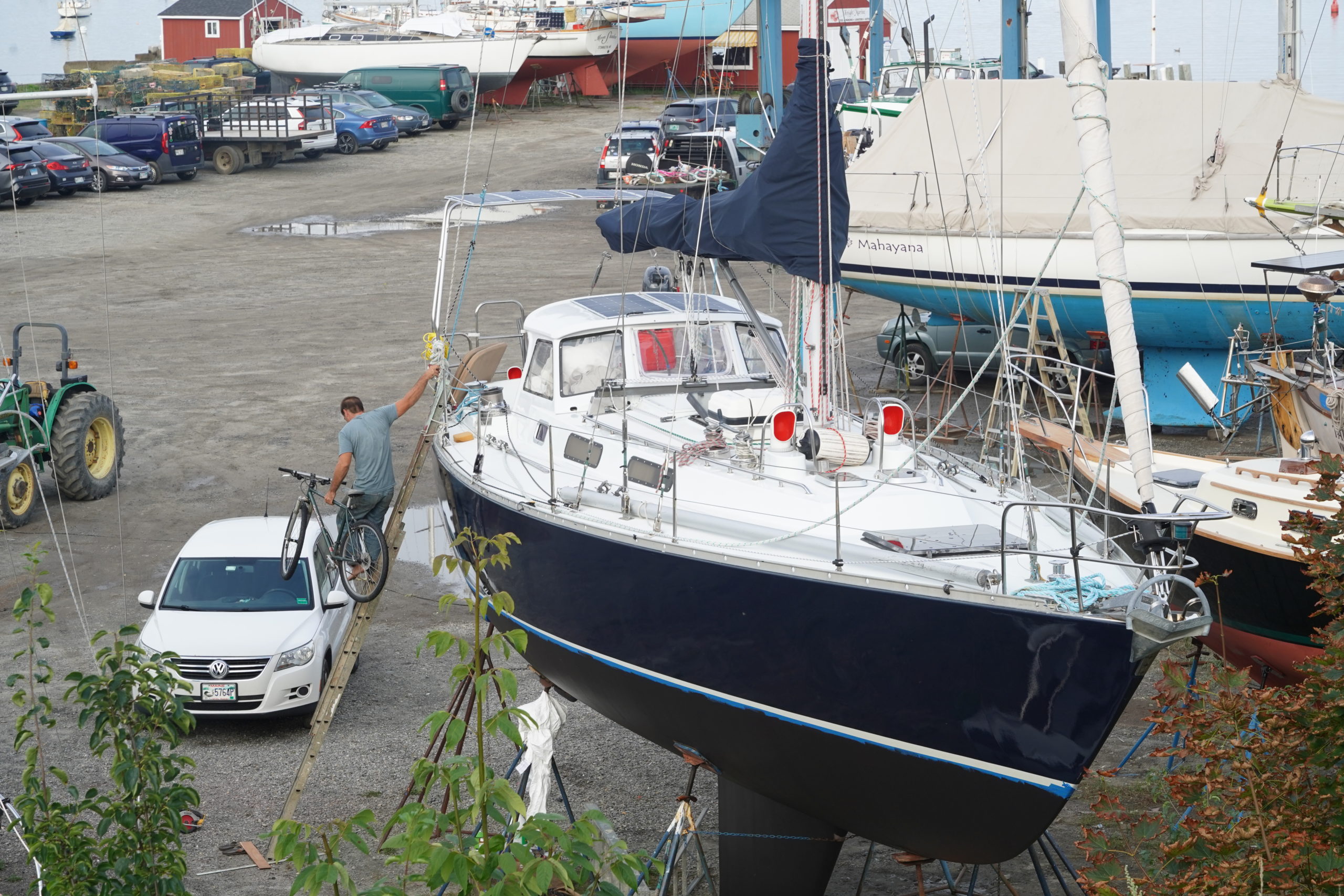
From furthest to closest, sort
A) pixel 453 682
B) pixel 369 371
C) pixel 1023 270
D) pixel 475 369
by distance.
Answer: pixel 369 371
pixel 1023 270
pixel 475 369
pixel 453 682

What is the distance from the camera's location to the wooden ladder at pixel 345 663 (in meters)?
8.23

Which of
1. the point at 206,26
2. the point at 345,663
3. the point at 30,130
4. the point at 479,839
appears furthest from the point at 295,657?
the point at 206,26

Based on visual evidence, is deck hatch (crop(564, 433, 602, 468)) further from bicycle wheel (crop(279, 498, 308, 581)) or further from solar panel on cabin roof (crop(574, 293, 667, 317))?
bicycle wheel (crop(279, 498, 308, 581))

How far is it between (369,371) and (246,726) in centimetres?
1045

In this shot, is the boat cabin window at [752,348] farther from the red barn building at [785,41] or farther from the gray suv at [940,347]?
the red barn building at [785,41]

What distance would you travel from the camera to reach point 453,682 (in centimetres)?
404

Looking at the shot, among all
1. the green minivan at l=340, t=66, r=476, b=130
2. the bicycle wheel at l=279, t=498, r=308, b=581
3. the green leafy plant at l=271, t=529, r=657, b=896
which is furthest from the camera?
the green minivan at l=340, t=66, r=476, b=130

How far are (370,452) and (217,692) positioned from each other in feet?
6.57

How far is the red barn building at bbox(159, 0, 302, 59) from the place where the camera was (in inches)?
2255

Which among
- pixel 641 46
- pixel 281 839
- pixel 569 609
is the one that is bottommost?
pixel 569 609

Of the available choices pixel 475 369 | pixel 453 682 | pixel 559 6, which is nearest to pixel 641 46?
pixel 559 6

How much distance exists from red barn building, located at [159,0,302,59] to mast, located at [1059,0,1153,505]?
5668cm

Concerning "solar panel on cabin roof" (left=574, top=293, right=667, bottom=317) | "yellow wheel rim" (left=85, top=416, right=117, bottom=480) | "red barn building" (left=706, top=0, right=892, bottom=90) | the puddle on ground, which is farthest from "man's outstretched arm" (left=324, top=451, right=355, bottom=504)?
"red barn building" (left=706, top=0, right=892, bottom=90)

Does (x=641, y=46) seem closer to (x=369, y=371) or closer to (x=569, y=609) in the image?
(x=369, y=371)
